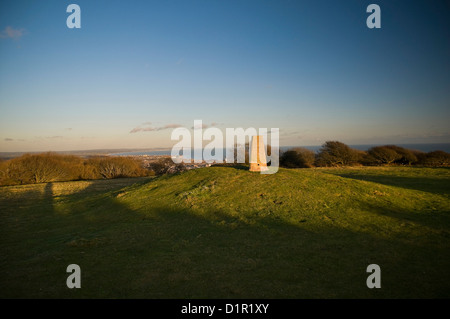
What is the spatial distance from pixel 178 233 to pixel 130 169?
83.5 feet

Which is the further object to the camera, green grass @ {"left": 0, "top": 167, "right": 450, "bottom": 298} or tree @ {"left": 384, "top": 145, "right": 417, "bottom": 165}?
tree @ {"left": 384, "top": 145, "right": 417, "bottom": 165}

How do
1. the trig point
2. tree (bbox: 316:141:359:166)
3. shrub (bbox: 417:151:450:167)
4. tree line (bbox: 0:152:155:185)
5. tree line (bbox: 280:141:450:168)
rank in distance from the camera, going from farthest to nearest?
tree (bbox: 316:141:359:166) → tree line (bbox: 280:141:450:168) → shrub (bbox: 417:151:450:167) → tree line (bbox: 0:152:155:185) → the trig point

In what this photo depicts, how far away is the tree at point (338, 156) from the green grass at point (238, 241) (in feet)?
63.7

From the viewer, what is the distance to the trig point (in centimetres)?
1247

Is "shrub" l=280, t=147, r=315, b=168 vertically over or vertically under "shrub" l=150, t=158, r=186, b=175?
over

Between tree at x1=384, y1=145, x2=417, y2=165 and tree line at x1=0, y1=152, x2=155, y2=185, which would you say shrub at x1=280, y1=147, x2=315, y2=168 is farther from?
tree line at x1=0, y1=152, x2=155, y2=185

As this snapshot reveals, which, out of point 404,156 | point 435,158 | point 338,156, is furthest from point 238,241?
point 435,158

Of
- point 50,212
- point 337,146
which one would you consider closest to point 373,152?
point 337,146

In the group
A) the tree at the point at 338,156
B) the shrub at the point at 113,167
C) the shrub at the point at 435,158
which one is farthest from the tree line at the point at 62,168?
the shrub at the point at 435,158

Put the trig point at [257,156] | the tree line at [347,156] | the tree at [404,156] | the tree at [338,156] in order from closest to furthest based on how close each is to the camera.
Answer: the trig point at [257,156], the tree at [404,156], the tree line at [347,156], the tree at [338,156]

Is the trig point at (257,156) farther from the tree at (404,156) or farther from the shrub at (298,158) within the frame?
the tree at (404,156)

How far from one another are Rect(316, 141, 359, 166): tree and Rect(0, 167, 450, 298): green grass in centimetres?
1942

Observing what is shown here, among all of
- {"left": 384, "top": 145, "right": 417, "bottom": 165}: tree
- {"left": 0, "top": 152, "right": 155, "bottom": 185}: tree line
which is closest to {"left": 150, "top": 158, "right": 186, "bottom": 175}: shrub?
{"left": 0, "top": 152, "right": 155, "bottom": 185}: tree line

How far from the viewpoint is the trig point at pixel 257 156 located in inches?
491
